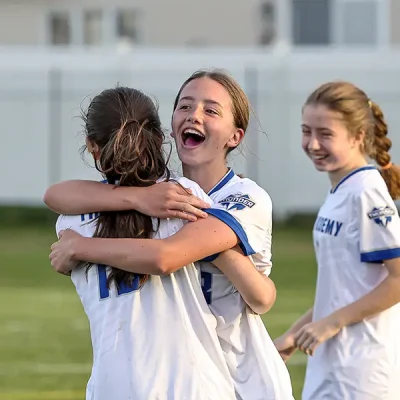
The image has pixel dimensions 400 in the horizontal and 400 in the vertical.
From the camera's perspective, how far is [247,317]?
3711mm

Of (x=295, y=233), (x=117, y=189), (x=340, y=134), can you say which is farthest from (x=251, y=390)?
(x=295, y=233)

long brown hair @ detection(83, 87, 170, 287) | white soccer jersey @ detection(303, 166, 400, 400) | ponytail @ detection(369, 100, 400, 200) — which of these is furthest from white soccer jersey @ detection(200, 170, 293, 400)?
ponytail @ detection(369, 100, 400, 200)

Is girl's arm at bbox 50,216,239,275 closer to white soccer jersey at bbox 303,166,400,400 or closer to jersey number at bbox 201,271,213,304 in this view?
jersey number at bbox 201,271,213,304

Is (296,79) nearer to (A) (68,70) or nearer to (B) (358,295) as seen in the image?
(A) (68,70)

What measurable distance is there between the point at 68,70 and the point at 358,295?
Result: 19465mm

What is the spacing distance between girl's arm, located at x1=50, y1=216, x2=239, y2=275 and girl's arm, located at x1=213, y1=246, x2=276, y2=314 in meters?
0.04

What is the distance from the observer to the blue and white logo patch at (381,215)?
15.5 ft

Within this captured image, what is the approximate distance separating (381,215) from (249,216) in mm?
1273

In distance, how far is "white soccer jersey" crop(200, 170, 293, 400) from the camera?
3.63 m

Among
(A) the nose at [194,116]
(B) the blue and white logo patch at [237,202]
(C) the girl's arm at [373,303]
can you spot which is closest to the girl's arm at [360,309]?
(C) the girl's arm at [373,303]

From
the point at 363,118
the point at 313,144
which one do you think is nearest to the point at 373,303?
the point at 313,144

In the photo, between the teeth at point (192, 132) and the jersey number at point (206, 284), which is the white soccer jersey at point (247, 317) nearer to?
the jersey number at point (206, 284)

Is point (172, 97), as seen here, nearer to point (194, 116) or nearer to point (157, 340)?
point (194, 116)

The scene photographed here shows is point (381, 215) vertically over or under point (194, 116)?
under
